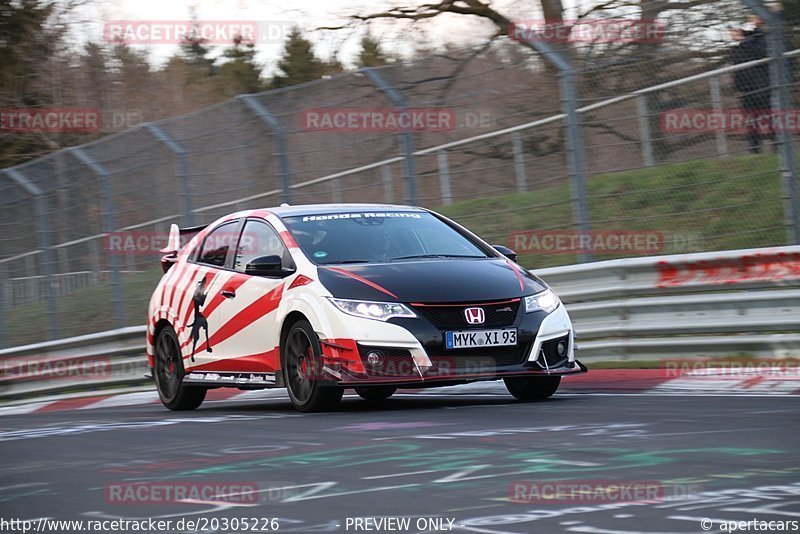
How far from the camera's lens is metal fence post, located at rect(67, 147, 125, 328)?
53.2ft

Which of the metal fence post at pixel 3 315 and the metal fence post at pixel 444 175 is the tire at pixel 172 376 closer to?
the metal fence post at pixel 444 175

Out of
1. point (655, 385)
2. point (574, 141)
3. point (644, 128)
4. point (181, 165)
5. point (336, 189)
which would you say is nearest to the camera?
point (655, 385)

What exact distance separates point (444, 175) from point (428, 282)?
4.39m

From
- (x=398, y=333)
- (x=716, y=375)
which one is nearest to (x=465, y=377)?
(x=398, y=333)

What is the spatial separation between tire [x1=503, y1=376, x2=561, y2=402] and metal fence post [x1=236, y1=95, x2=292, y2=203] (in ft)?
19.0


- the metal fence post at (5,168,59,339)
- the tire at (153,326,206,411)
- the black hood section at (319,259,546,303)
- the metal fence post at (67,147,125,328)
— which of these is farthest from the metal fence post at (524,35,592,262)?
the metal fence post at (5,168,59,339)

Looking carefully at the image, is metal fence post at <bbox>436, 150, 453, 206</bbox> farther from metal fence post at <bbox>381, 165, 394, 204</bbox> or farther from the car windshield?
the car windshield

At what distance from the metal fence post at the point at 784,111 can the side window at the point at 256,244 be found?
3.86 metres

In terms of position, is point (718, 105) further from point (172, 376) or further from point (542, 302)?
point (172, 376)

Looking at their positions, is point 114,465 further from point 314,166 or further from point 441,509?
point 314,166

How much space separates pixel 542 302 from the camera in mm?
9227

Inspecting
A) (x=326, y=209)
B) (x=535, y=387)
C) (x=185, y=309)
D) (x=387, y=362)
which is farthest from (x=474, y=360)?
(x=185, y=309)

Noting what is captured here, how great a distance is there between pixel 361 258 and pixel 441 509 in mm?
4872

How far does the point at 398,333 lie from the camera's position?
8680 millimetres
